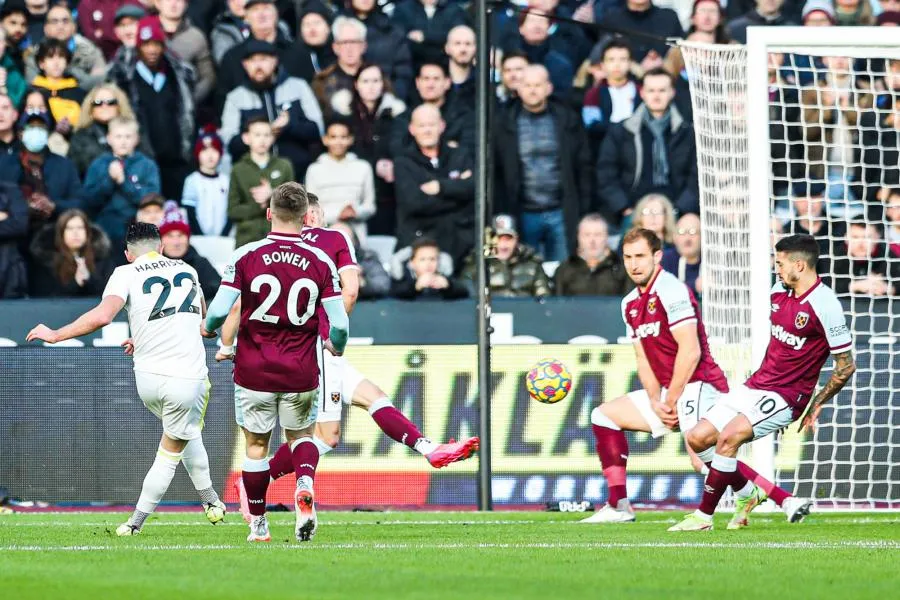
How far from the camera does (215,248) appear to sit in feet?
50.9

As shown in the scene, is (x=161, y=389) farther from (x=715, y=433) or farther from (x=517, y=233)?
(x=517, y=233)

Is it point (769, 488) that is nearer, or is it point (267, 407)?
point (267, 407)

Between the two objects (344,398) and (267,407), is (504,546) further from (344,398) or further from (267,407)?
(344,398)

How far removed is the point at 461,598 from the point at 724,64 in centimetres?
823

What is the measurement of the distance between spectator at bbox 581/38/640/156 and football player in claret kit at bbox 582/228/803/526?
17.0ft

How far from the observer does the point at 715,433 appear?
10344 millimetres

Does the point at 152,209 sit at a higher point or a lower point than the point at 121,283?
higher

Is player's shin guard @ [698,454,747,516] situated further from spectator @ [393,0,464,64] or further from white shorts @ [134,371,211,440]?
spectator @ [393,0,464,64]

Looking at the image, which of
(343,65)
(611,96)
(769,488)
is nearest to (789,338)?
(769,488)

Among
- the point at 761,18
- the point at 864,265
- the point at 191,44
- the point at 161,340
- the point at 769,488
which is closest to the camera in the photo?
the point at 161,340

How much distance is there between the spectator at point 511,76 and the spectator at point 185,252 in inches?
138

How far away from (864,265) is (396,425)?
5644 millimetres

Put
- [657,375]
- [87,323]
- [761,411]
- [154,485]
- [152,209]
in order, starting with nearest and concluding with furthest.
Result: [87,323] < [154,485] < [761,411] < [657,375] < [152,209]

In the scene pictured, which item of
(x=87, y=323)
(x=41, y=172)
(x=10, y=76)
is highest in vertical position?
(x=10, y=76)
